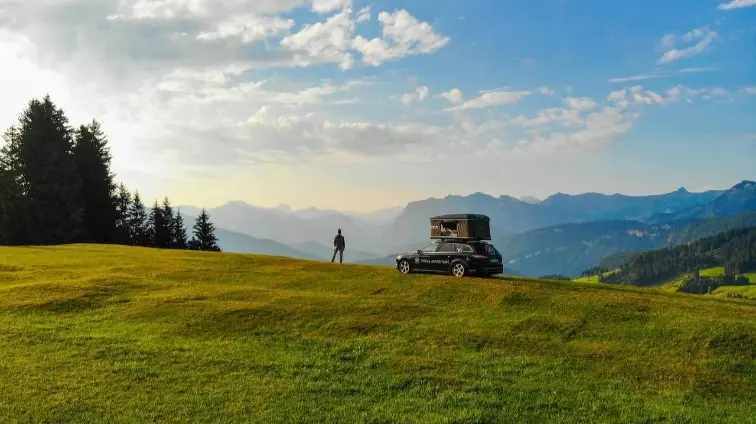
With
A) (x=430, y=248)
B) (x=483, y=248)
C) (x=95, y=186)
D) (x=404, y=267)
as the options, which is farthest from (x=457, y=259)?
(x=95, y=186)

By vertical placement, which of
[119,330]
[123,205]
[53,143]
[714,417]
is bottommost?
[714,417]

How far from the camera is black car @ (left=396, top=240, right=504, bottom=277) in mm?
34500

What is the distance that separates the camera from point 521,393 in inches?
632

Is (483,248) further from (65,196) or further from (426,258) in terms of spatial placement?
(65,196)

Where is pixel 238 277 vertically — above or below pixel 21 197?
below

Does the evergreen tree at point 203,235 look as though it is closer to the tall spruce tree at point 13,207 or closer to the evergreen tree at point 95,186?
the evergreen tree at point 95,186

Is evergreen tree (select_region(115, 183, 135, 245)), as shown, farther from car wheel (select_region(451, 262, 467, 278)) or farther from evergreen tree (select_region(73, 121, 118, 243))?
car wheel (select_region(451, 262, 467, 278))

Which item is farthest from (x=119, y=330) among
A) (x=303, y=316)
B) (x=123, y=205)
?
(x=123, y=205)

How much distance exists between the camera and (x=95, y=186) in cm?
9169

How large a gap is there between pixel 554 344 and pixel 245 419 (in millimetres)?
12137

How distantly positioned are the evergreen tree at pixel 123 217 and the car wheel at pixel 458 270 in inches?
2838

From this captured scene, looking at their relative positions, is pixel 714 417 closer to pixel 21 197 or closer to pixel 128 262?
pixel 128 262

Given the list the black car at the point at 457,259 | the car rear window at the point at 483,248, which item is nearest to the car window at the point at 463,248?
the black car at the point at 457,259

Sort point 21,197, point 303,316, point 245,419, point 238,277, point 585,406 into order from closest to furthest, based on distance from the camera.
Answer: point 245,419 < point 585,406 < point 303,316 < point 238,277 < point 21,197
